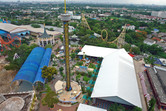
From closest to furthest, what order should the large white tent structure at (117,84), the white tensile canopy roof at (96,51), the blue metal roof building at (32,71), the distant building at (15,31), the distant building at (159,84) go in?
1. the large white tent structure at (117,84)
2. the distant building at (159,84)
3. the blue metal roof building at (32,71)
4. the white tensile canopy roof at (96,51)
5. the distant building at (15,31)

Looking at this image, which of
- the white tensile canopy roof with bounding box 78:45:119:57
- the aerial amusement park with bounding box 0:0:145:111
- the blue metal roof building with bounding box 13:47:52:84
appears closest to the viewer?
the aerial amusement park with bounding box 0:0:145:111

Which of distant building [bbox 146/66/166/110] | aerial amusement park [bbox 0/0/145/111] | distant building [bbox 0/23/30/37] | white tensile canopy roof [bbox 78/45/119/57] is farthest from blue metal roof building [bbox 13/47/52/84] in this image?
distant building [bbox 0/23/30/37]

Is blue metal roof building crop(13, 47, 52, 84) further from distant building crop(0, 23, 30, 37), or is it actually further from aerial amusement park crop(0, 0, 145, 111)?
distant building crop(0, 23, 30, 37)

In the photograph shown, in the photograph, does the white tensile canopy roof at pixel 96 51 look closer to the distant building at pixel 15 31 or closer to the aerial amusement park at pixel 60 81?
the aerial amusement park at pixel 60 81

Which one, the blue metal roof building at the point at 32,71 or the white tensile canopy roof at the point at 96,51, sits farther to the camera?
the white tensile canopy roof at the point at 96,51

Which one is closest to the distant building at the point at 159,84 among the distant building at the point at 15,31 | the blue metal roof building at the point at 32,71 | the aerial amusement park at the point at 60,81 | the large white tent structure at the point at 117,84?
the large white tent structure at the point at 117,84

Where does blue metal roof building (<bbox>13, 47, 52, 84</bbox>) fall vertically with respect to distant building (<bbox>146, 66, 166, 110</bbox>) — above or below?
above

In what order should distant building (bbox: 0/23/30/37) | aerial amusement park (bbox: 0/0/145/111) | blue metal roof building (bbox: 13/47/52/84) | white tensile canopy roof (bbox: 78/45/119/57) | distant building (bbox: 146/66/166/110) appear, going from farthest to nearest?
distant building (bbox: 0/23/30/37) < white tensile canopy roof (bbox: 78/45/119/57) < blue metal roof building (bbox: 13/47/52/84) < distant building (bbox: 146/66/166/110) < aerial amusement park (bbox: 0/0/145/111)

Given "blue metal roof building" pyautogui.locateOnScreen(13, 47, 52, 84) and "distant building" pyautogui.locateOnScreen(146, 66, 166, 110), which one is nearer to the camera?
"distant building" pyautogui.locateOnScreen(146, 66, 166, 110)

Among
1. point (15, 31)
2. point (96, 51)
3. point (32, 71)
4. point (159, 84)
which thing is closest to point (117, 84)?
point (159, 84)

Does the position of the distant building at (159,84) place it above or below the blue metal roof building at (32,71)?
below
